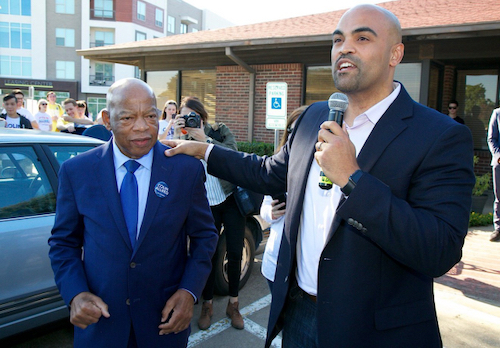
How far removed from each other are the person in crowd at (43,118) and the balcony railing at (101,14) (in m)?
37.2

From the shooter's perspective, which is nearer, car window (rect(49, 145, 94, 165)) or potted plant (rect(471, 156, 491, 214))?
car window (rect(49, 145, 94, 165))

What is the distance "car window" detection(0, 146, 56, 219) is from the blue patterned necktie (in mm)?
1607

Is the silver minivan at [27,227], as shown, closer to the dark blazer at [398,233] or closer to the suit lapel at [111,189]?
the suit lapel at [111,189]

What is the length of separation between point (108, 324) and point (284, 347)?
855mm

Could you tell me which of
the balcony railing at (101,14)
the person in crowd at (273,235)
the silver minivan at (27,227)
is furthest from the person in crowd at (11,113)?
the balcony railing at (101,14)

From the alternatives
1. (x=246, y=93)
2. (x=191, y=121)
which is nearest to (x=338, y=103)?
(x=191, y=121)

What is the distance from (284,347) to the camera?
78.4 inches

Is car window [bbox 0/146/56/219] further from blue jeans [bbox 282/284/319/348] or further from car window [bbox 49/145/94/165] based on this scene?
blue jeans [bbox 282/284/319/348]

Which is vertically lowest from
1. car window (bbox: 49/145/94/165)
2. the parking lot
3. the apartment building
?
the parking lot

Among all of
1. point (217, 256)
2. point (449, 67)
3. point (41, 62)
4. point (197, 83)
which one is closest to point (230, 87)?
point (197, 83)

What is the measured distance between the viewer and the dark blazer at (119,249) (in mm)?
1794

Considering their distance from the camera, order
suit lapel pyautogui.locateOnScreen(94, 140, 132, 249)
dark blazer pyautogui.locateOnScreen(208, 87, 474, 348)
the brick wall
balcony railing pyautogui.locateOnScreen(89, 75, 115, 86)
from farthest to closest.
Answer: balcony railing pyautogui.locateOnScreen(89, 75, 115, 86)
the brick wall
suit lapel pyautogui.locateOnScreen(94, 140, 132, 249)
dark blazer pyautogui.locateOnScreen(208, 87, 474, 348)

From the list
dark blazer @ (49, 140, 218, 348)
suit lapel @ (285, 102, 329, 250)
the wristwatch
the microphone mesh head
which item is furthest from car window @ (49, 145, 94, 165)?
the wristwatch

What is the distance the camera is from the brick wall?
1052 cm
